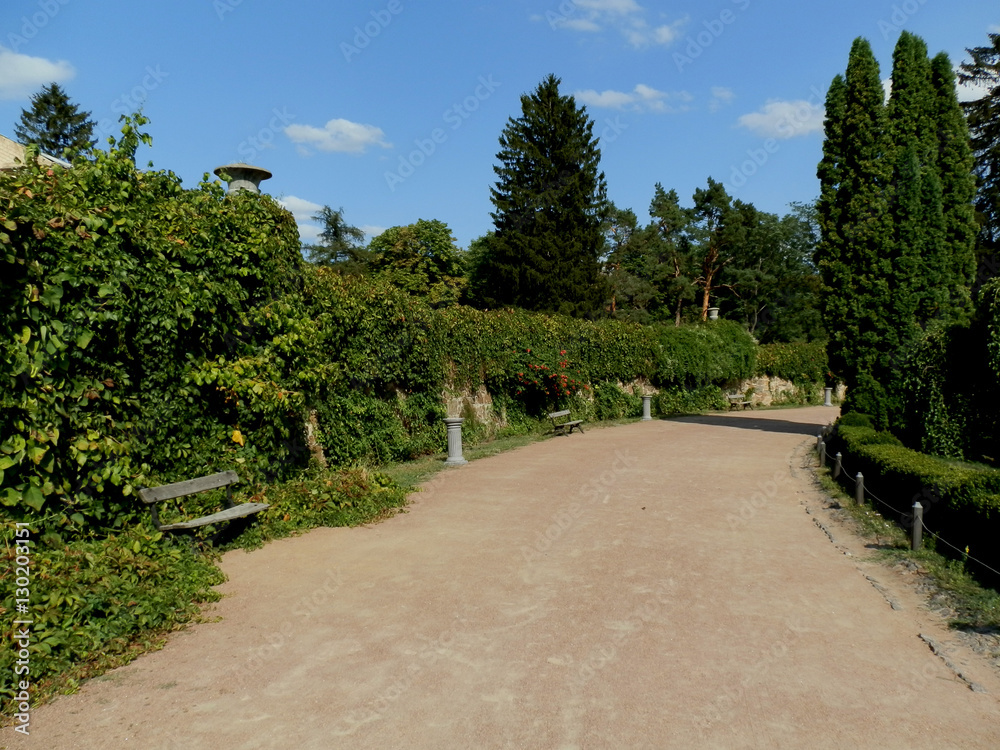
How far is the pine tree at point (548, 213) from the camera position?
1501 inches

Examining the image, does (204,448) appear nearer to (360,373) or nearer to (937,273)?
(360,373)

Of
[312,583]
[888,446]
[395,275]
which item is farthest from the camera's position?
[395,275]

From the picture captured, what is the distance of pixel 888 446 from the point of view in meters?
10.2

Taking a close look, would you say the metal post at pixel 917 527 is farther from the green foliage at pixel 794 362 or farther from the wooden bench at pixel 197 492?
the green foliage at pixel 794 362

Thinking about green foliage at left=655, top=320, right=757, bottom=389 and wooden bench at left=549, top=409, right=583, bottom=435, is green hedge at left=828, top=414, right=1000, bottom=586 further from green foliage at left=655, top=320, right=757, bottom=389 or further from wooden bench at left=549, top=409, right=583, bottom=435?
green foliage at left=655, top=320, right=757, bottom=389

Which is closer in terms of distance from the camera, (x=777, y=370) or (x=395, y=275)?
(x=777, y=370)

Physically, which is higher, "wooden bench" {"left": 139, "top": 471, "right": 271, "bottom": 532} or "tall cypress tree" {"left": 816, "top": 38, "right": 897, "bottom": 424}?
"tall cypress tree" {"left": 816, "top": 38, "right": 897, "bottom": 424}

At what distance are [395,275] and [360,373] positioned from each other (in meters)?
30.2

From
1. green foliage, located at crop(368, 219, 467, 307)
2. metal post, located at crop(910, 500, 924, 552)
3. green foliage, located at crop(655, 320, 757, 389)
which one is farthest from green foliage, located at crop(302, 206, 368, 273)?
metal post, located at crop(910, 500, 924, 552)

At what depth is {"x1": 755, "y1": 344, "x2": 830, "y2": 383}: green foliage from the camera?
30.0 meters

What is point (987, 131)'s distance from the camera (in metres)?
36.8

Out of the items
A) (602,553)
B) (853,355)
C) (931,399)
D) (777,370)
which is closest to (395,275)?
(777,370)

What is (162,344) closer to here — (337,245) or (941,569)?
(941,569)

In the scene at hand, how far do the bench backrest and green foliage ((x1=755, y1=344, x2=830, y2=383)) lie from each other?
2678 cm
